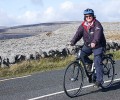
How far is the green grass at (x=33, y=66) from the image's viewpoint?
598 inches

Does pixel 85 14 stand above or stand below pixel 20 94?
above

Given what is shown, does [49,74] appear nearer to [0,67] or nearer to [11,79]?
[11,79]

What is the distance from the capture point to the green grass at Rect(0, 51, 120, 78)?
1518cm

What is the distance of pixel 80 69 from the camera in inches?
387

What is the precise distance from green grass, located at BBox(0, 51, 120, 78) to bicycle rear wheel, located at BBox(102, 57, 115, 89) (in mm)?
4665

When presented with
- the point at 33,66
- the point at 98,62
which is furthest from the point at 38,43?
the point at 98,62

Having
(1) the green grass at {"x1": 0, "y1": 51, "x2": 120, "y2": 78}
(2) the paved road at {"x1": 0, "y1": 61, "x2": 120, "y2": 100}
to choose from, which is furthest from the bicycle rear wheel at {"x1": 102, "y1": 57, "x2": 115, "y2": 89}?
(1) the green grass at {"x1": 0, "y1": 51, "x2": 120, "y2": 78}

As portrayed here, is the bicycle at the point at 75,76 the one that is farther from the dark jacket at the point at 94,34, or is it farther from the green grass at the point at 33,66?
the green grass at the point at 33,66

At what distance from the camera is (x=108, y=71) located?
10953 millimetres

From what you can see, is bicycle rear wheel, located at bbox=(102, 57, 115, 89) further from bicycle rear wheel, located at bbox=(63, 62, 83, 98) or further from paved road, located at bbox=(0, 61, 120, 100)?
bicycle rear wheel, located at bbox=(63, 62, 83, 98)

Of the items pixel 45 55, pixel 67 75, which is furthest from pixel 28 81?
pixel 45 55

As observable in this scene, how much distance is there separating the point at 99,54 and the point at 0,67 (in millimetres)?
6659

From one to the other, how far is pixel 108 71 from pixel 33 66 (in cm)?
585

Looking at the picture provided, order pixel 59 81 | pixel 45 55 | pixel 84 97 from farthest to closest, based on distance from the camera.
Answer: pixel 45 55 < pixel 59 81 < pixel 84 97
